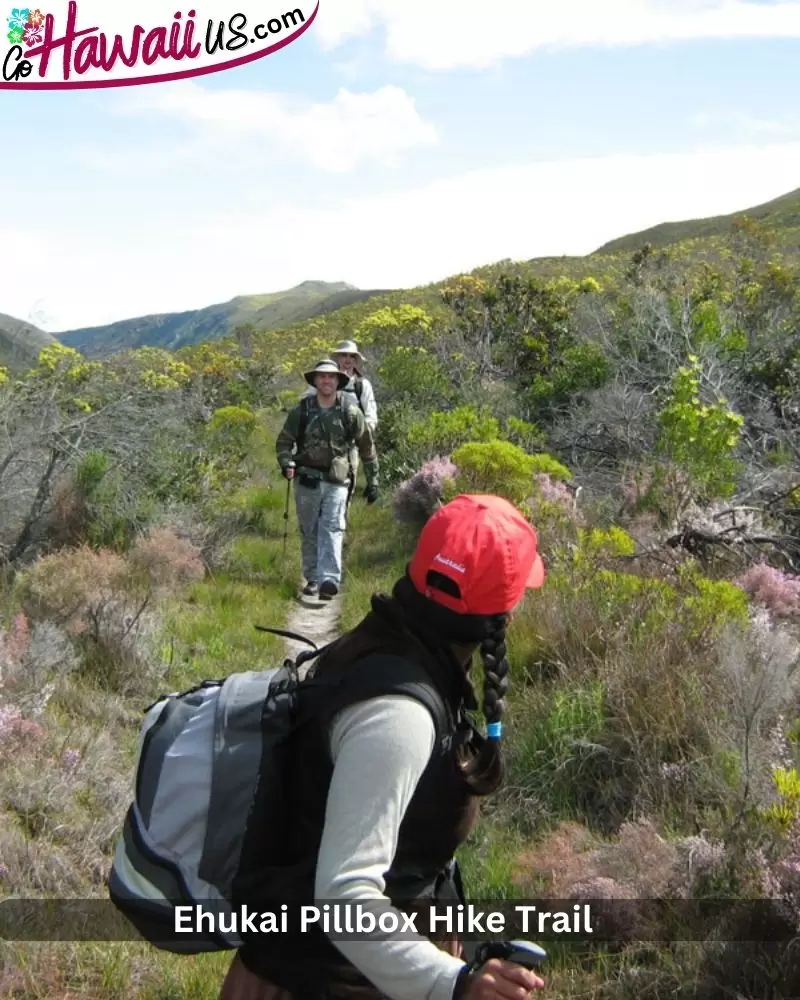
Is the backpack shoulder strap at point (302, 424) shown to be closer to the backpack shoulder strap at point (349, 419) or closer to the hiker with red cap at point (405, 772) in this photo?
the backpack shoulder strap at point (349, 419)

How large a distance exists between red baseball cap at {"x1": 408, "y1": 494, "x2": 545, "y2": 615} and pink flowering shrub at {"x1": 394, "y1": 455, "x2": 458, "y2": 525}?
255 inches

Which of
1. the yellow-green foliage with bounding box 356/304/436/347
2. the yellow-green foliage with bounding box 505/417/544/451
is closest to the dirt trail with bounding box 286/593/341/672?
the yellow-green foliage with bounding box 505/417/544/451

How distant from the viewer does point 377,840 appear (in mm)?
1584

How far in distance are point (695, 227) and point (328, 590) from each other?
65651 mm

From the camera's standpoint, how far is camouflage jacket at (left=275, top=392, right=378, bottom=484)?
7855 millimetres

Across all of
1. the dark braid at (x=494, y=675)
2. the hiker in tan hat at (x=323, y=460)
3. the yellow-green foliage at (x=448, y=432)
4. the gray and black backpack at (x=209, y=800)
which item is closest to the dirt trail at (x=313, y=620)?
the hiker in tan hat at (x=323, y=460)

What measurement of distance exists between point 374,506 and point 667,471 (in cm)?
413

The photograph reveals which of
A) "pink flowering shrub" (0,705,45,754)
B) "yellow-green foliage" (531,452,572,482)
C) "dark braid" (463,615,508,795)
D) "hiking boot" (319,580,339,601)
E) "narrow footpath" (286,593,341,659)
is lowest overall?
"narrow footpath" (286,593,341,659)

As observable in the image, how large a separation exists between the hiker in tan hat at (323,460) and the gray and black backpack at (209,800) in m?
5.94

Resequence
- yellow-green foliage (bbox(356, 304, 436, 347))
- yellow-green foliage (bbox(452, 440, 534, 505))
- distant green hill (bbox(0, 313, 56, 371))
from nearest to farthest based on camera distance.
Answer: yellow-green foliage (bbox(452, 440, 534, 505)) → distant green hill (bbox(0, 313, 56, 371)) → yellow-green foliage (bbox(356, 304, 436, 347))

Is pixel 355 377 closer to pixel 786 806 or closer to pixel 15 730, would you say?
→ pixel 15 730

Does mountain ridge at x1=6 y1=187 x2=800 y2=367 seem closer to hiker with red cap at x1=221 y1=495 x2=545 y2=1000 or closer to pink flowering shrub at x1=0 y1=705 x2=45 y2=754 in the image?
pink flowering shrub at x1=0 y1=705 x2=45 y2=754

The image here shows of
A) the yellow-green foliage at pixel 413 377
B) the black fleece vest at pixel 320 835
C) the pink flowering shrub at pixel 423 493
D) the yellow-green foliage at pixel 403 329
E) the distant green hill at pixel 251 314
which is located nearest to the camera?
the black fleece vest at pixel 320 835

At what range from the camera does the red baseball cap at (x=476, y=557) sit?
179cm
